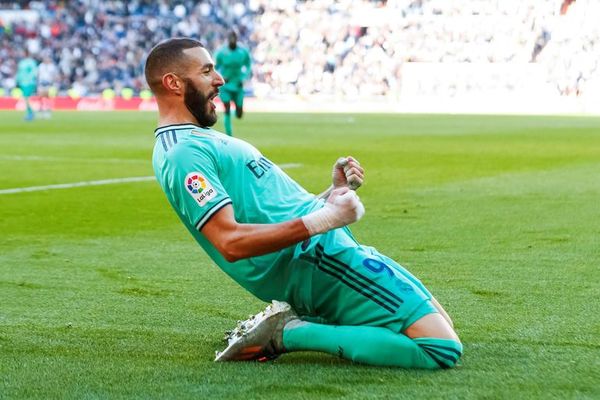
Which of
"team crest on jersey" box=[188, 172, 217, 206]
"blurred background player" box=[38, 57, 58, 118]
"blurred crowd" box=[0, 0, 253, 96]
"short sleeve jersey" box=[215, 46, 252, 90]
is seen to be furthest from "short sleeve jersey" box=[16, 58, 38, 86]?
"team crest on jersey" box=[188, 172, 217, 206]

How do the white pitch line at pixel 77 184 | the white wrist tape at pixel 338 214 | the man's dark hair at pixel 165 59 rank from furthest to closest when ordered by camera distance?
the white pitch line at pixel 77 184, the man's dark hair at pixel 165 59, the white wrist tape at pixel 338 214

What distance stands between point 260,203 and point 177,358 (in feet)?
2.40

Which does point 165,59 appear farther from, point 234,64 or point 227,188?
point 234,64

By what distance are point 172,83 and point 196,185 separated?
1.58 feet

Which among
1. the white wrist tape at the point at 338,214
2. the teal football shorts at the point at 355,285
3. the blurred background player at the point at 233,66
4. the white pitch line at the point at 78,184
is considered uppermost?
the white wrist tape at the point at 338,214

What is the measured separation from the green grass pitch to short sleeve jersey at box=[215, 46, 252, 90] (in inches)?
288

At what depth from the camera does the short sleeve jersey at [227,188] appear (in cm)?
454

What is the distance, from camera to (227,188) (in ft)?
15.7

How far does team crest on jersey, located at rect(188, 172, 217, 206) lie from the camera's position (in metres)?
4.50

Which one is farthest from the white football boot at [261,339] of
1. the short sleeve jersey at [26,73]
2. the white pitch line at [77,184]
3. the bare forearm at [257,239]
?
the short sleeve jersey at [26,73]

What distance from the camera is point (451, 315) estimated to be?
590 centimetres

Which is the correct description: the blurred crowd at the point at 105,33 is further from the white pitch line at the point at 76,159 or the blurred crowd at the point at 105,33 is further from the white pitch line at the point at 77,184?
the white pitch line at the point at 77,184

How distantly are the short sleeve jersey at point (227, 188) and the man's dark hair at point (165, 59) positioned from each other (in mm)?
211

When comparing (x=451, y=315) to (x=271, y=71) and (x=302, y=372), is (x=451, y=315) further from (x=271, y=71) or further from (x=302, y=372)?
(x=271, y=71)
